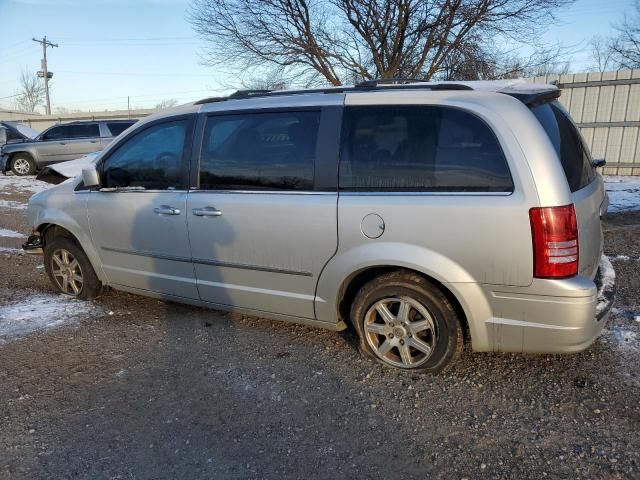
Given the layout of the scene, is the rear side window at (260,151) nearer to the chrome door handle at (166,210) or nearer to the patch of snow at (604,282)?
the chrome door handle at (166,210)

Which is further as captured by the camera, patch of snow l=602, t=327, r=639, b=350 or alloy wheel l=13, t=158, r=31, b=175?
alloy wheel l=13, t=158, r=31, b=175

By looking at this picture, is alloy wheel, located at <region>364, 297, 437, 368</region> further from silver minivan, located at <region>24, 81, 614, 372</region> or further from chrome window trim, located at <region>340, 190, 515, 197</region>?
chrome window trim, located at <region>340, 190, 515, 197</region>

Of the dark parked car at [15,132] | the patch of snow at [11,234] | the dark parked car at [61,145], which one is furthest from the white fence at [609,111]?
the dark parked car at [15,132]

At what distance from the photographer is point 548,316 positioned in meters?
2.78

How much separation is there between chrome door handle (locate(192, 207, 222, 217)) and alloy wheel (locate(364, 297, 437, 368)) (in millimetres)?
1292

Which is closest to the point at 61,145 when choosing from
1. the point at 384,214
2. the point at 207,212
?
the point at 207,212

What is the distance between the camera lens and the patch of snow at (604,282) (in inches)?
116

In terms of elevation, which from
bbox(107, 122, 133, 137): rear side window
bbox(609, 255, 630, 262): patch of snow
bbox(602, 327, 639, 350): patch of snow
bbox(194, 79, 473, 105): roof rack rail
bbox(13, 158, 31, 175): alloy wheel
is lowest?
bbox(602, 327, 639, 350): patch of snow

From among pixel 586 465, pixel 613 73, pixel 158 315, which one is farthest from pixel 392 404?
pixel 613 73

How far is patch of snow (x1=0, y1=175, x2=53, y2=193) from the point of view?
1285cm

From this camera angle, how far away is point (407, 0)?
12.8 m

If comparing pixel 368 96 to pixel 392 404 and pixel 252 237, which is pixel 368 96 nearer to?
pixel 252 237

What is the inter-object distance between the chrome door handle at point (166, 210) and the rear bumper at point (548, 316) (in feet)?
7.61

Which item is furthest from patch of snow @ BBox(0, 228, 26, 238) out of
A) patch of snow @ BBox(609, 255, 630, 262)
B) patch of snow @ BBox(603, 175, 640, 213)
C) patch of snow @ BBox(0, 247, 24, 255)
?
patch of snow @ BBox(603, 175, 640, 213)
